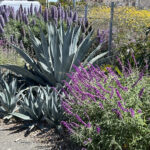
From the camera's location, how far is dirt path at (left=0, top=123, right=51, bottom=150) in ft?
10.6

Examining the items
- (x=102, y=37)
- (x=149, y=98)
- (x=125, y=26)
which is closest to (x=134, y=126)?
(x=149, y=98)

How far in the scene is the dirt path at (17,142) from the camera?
3241mm

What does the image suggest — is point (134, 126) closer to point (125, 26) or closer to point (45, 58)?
point (45, 58)

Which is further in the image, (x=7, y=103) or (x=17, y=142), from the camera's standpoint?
(x=7, y=103)

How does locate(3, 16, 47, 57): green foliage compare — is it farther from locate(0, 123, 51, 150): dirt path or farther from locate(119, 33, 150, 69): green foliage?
locate(0, 123, 51, 150): dirt path

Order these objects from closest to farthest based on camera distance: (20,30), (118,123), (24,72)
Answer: (118,123) < (24,72) < (20,30)

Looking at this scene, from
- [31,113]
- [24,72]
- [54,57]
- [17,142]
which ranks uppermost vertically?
[54,57]

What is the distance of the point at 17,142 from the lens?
11.1 ft

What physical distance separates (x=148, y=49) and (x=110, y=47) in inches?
71.9

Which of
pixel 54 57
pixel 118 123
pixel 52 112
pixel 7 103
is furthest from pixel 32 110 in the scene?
pixel 118 123

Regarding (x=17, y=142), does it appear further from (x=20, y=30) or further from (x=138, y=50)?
(x=20, y=30)

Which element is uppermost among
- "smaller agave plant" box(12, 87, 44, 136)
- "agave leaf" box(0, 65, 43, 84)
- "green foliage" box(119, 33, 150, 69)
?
"green foliage" box(119, 33, 150, 69)

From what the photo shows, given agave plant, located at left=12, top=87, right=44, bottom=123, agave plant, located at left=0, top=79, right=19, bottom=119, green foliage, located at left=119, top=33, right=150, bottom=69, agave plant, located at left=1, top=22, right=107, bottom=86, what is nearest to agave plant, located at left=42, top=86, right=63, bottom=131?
agave plant, located at left=12, top=87, right=44, bottom=123

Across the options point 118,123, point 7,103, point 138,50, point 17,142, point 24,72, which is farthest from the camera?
point 138,50
